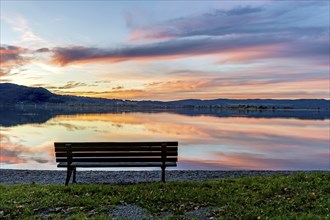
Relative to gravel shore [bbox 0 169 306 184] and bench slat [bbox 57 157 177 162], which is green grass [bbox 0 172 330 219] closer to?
bench slat [bbox 57 157 177 162]

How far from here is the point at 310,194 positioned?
9422 mm

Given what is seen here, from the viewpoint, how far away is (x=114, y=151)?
12898 mm

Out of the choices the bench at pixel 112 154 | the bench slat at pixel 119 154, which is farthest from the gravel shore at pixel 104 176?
the bench slat at pixel 119 154

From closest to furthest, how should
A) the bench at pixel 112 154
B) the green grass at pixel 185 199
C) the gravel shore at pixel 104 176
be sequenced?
the green grass at pixel 185 199 < the bench at pixel 112 154 < the gravel shore at pixel 104 176

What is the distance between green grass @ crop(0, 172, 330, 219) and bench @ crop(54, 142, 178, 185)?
150 cm

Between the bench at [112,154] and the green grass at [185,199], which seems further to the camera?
the bench at [112,154]

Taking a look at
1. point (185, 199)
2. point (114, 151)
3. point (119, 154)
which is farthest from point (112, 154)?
point (185, 199)

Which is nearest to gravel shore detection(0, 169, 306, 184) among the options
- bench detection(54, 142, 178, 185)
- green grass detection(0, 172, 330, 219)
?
bench detection(54, 142, 178, 185)

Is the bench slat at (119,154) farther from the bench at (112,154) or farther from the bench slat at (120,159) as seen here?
the bench slat at (120,159)

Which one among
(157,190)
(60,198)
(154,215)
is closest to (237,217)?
(154,215)

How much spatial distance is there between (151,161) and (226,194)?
3.55 meters

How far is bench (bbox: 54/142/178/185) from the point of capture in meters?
12.8

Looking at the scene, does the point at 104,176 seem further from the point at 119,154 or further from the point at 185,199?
the point at 185,199

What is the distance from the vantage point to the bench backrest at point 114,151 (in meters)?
12.8
